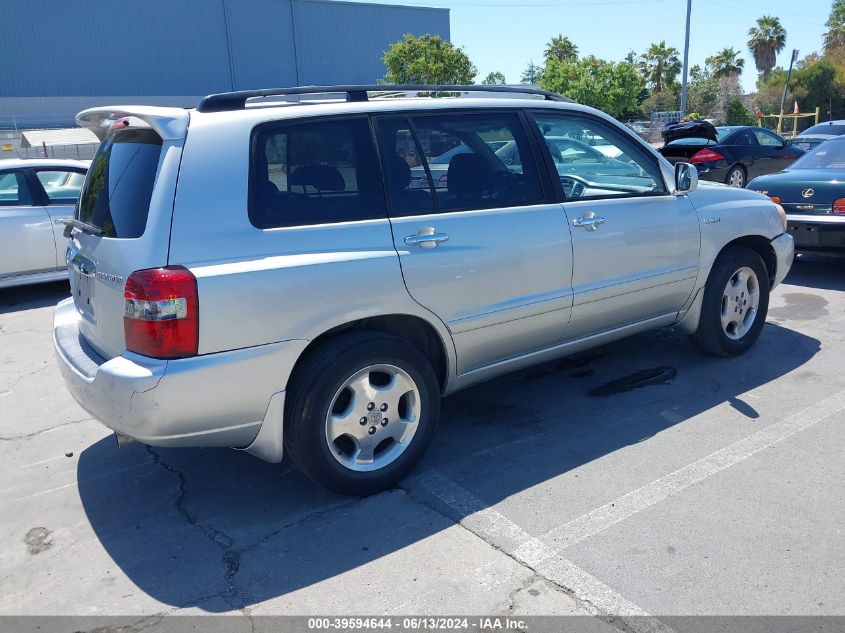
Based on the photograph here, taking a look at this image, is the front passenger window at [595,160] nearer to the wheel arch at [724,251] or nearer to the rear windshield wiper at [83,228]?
the wheel arch at [724,251]

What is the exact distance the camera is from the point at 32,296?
866cm

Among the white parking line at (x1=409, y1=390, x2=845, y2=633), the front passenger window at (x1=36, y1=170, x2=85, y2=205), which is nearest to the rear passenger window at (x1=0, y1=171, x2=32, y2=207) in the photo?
the front passenger window at (x1=36, y1=170, x2=85, y2=205)

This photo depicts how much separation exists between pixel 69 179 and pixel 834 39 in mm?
74036

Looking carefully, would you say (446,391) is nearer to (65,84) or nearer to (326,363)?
(326,363)

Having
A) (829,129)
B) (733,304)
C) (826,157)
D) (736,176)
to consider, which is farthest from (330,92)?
(829,129)

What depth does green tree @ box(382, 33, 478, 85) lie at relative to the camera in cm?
3725

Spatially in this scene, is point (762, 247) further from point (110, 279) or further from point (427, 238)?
point (110, 279)

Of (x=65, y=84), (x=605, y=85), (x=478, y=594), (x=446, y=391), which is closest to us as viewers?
(x=478, y=594)

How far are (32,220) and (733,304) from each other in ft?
23.3

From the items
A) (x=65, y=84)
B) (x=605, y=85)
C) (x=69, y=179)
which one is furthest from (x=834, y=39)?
(x=69, y=179)

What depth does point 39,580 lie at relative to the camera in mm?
3113

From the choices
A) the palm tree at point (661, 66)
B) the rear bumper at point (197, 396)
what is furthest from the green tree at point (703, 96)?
the rear bumper at point (197, 396)

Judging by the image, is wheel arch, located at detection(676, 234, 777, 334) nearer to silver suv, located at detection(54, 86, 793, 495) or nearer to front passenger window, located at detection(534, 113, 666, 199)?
silver suv, located at detection(54, 86, 793, 495)

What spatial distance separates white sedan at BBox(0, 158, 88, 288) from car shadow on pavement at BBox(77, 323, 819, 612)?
182 inches
